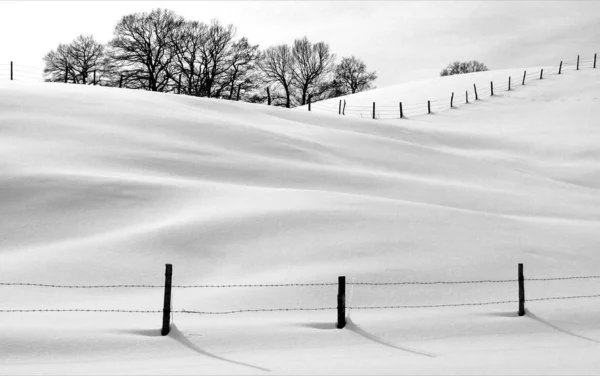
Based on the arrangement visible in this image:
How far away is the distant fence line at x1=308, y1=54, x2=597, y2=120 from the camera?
150ft

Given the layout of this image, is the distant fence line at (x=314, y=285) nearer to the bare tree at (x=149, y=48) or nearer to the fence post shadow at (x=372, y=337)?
the fence post shadow at (x=372, y=337)

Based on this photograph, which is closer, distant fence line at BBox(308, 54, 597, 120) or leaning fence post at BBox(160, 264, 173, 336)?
leaning fence post at BBox(160, 264, 173, 336)

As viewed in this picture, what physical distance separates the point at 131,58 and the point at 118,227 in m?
46.3

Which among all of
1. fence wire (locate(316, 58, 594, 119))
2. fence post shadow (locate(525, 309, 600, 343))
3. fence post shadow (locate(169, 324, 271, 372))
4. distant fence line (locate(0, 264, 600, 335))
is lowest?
fence post shadow (locate(169, 324, 271, 372))

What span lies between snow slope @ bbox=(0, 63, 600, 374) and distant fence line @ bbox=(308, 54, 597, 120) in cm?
1827

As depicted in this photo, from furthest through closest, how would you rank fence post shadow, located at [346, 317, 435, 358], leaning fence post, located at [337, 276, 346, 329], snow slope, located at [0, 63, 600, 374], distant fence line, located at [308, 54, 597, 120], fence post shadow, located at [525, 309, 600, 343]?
distant fence line, located at [308, 54, 597, 120]
fence post shadow, located at [525, 309, 600, 343]
leaning fence post, located at [337, 276, 346, 329]
fence post shadow, located at [346, 317, 435, 358]
snow slope, located at [0, 63, 600, 374]

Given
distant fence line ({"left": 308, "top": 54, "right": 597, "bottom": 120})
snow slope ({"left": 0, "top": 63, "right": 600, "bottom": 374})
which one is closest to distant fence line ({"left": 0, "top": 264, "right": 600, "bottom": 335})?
snow slope ({"left": 0, "top": 63, "right": 600, "bottom": 374})

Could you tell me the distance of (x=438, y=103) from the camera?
4872 centimetres

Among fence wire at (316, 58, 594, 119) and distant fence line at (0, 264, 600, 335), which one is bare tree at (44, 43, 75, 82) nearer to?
fence wire at (316, 58, 594, 119)

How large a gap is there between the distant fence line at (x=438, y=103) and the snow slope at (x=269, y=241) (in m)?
18.3

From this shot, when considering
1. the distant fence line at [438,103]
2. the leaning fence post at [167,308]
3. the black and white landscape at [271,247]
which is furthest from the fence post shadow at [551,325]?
the distant fence line at [438,103]

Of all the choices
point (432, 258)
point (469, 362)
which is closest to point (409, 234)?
point (432, 258)

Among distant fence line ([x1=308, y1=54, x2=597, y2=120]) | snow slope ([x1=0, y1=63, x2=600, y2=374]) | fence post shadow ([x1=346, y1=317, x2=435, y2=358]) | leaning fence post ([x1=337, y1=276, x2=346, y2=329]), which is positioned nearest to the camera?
snow slope ([x1=0, y1=63, x2=600, y2=374])

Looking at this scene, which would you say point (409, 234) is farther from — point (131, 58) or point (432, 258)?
point (131, 58)
